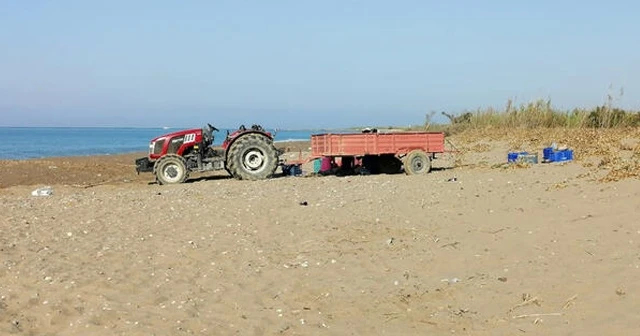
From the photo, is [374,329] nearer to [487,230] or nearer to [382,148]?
[487,230]

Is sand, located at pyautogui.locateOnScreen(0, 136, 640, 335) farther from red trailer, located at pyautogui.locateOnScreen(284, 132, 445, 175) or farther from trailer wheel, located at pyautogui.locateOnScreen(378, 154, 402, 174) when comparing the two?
trailer wheel, located at pyautogui.locateOnScreen(378, 154, 402, 174)

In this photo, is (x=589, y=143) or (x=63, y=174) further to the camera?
(x=63, y=174)

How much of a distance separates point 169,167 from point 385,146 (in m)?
5.23

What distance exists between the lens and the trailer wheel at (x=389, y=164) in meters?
16.7

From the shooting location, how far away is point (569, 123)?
78.7 feet

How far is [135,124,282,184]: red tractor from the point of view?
51.5 feet

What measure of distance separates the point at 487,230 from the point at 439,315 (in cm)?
300

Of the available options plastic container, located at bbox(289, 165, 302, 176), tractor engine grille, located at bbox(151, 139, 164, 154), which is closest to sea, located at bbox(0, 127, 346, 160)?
plastic container, located at bbox(289, 165, 302, 176)

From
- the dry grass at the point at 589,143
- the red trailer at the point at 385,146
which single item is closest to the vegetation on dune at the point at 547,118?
the dry grass at the point at 589,143

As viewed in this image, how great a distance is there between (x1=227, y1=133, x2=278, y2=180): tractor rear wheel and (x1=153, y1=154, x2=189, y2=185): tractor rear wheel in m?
1.11

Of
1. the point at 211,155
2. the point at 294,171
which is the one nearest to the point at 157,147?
the point at 211,155

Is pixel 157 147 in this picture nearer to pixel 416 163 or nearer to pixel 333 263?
pixel 416 163

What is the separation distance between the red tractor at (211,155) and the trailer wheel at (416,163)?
314cm

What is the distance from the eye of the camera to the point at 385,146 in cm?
1554
